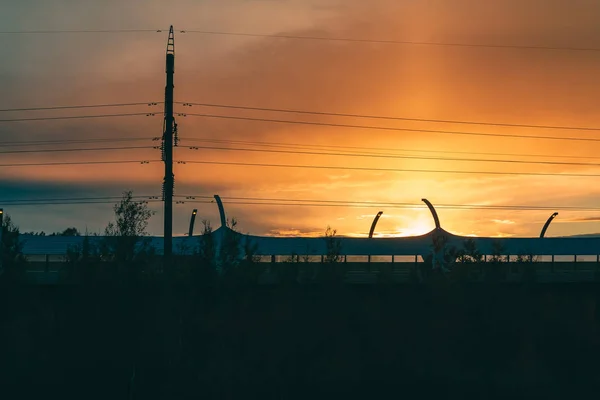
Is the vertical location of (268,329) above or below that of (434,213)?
below

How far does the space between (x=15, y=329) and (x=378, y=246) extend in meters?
31.1

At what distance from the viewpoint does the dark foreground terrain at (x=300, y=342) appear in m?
48.8

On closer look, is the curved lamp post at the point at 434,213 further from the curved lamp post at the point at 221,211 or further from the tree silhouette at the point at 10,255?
the tree silhouette at the point at 10,255

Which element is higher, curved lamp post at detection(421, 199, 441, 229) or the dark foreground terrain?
curved lamp post at detection(421, 199, 441, 229)

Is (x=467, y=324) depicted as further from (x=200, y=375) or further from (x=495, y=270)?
(x=200, y=375)

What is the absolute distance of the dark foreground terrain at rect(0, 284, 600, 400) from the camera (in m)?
48.8

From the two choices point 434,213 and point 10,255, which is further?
point 434,213

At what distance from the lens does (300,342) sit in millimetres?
53594

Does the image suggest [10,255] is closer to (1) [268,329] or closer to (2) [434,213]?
(1) [268,329]

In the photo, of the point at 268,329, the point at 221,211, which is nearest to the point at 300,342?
the point at 268,329

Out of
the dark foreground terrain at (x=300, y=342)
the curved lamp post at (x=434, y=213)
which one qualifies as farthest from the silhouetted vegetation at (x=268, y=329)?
the curved lamp post at (x=434, y=213)

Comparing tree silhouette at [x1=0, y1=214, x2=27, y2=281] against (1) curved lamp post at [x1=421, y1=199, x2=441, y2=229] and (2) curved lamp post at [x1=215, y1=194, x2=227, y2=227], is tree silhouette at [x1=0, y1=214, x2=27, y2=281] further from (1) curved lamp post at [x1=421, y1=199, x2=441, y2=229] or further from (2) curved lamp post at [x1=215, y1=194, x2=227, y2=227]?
(1) curved lamp post at [x1=421, y1=199, x2=441, y2=229]

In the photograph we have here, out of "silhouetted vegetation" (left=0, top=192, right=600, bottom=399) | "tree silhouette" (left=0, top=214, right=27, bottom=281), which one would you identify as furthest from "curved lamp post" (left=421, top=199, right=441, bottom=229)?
"tree silhouette" (left=0, top=214, right=27, bottom=281)

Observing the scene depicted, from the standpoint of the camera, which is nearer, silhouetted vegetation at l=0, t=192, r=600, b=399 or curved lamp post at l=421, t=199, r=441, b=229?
silhouetted vegetation at l=0, t=192, r=600, b=399
